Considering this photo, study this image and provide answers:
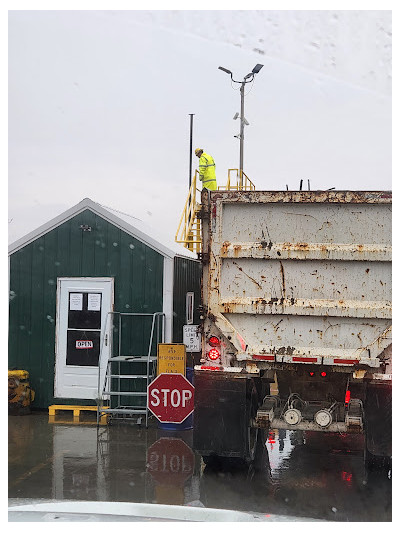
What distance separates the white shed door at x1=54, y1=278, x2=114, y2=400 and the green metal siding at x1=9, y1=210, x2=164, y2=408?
117 mm

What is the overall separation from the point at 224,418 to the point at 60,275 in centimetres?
498

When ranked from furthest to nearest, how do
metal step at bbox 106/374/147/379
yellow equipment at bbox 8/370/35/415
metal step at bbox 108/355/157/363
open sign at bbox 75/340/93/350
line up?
open sign at bbox 75/340/93/350 < yellow equipment at bbox 8/370/35/415 < metal step at bbox 108/355/157/363 < metal step at bbox 106/374/147/379

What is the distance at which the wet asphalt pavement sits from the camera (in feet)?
21.9

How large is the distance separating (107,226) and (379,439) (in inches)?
229

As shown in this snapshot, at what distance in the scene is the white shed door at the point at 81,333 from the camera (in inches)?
447

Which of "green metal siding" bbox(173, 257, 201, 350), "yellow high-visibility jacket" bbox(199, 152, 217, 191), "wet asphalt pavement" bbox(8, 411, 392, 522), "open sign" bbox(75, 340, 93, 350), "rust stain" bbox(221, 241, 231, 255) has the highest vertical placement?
"yellow high-visibility jacket" bbox(199, 152, 217, 191)

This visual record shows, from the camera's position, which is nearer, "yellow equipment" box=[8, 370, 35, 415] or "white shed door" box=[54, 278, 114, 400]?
"yellow equipment" box=[8, 370, 35, 415]

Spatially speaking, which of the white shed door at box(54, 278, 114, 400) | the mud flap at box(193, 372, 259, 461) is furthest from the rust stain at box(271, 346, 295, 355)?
the white shed door at box(54, 278, 114, 400)

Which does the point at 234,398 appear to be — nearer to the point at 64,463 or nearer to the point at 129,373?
the point at 64,463

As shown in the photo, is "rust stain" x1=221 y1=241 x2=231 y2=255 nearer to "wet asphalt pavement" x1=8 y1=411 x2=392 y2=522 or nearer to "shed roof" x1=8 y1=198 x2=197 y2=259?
"wet asphalt pavement" x1=8 y1=411 x2=392 y2=522

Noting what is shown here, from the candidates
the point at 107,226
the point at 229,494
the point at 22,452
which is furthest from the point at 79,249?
the point at 229,494

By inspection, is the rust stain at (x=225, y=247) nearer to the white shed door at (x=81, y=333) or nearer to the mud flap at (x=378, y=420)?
the mud flap at (x=378, y=420)

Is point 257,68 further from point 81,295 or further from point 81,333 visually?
point 81,333

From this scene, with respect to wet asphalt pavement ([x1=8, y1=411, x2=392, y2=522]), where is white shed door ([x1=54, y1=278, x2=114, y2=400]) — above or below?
above
